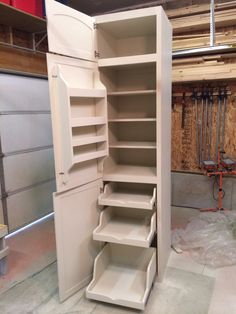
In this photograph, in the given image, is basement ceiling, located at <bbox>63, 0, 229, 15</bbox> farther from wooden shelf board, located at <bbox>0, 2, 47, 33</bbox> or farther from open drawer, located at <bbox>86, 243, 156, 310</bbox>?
open drawer, located at <bbox>86, 243, 156, 310</bbox>

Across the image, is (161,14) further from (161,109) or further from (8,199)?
(8,199)

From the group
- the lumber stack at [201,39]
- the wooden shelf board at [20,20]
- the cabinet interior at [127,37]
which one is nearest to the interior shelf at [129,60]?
the cabinet interior at [127,37]

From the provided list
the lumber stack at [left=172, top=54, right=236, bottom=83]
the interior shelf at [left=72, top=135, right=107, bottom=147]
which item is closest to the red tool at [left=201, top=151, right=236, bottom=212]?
the lumber stack at [left=172, top=54, right=236, bottom=83]

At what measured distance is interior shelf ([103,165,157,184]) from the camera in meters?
2.27

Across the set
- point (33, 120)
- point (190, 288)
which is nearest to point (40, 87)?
point (33, 120)

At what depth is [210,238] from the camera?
9.96ft

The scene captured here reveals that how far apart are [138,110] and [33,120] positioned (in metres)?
1.78

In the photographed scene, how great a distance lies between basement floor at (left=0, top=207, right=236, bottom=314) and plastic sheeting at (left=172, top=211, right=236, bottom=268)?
14 centimetres

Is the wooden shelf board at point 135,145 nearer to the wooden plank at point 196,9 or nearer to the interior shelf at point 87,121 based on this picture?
the interior shelf at point 87,121

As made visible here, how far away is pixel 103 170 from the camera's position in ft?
7.92

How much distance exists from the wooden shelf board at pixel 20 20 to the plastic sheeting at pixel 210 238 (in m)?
3.14

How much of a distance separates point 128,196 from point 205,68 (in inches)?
89.3

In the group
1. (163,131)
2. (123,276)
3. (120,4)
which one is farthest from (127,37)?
(123,276)

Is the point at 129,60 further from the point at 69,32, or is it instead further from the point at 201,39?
the point at 201,39
